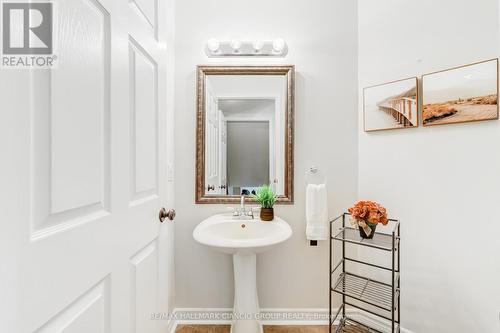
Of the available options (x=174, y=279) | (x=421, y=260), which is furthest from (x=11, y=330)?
(x=421, y=260)

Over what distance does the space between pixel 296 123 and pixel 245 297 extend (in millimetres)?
1219

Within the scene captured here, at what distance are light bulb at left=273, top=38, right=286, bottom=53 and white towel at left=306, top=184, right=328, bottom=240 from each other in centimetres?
98

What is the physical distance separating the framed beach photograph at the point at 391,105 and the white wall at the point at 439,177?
0.19 ft

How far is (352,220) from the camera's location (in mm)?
1387

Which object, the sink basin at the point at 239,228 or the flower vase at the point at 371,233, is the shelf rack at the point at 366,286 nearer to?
the flower vase at the point at 371,233

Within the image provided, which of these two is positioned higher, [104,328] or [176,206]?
[176,206]

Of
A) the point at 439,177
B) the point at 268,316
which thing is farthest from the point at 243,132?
the point at 268,316

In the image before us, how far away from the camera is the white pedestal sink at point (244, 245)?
1.32 meters

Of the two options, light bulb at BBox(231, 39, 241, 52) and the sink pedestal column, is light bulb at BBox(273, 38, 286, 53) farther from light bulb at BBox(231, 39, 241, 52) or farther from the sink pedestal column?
the sink pedestal column

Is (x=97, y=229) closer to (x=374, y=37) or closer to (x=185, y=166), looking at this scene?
(x=185, y=166)

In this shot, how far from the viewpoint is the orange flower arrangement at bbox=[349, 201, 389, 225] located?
1319mm

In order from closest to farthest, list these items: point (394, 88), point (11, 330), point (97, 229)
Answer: point (11, 330) → point (97, 229) → point (394, 88)

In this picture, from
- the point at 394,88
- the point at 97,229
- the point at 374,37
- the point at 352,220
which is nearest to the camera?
the point at 97,229

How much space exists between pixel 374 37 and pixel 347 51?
0.18 metres
